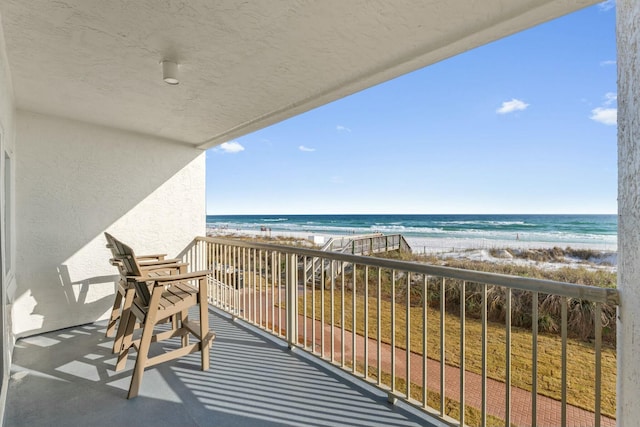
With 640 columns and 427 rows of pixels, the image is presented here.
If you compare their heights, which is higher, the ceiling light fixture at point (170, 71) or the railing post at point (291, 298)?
the ceiling light fixture at point (170, 71)

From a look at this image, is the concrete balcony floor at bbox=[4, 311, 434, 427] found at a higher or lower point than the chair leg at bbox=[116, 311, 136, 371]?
lower

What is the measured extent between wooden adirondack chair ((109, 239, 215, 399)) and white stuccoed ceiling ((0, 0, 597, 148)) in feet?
4.37

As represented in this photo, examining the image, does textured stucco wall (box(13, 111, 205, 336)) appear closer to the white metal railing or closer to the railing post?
the white metal railing

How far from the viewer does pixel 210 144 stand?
421 centimetres

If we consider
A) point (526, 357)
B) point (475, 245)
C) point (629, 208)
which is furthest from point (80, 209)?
point (475, 245)

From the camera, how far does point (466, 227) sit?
70.8 ft

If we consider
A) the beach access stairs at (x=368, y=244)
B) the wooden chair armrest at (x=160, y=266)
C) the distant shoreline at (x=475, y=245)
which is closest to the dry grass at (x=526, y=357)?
the wooden chair armrest at (x=160, y=266)

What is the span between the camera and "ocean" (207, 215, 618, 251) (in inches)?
657

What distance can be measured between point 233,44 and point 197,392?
89.9 inches

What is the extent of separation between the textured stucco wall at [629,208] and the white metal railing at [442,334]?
86 mm

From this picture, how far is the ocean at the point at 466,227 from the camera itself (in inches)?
657

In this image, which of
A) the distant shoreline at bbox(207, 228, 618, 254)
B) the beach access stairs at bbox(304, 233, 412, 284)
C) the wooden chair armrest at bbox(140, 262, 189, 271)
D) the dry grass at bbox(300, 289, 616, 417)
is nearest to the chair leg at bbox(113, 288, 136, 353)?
the wooden chair armrest at bbox(140, 262, 189, 271)

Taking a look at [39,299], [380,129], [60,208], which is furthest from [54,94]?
[380,129]

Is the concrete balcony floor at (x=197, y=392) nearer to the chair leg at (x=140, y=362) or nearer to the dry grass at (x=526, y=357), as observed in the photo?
the chair leg at (x=140, y=362)
